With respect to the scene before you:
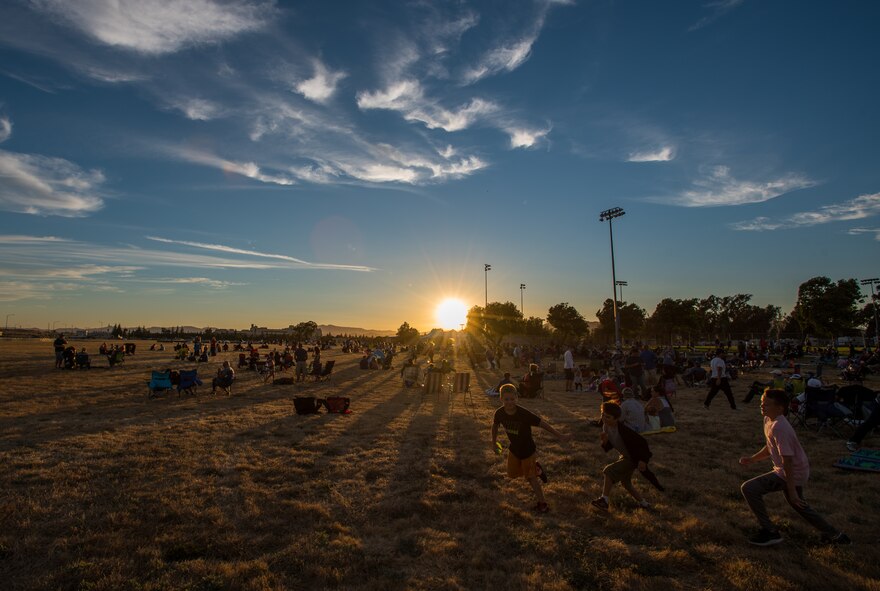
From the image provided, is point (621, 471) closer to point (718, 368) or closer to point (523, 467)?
point (523, 467)

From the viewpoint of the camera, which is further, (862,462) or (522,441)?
(862,462)

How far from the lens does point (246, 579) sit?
4227 millimetres

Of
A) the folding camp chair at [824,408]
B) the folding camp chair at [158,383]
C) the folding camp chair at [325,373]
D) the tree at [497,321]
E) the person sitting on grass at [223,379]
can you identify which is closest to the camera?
the folding camp chair at [824,408]

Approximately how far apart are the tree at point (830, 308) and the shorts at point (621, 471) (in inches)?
2683

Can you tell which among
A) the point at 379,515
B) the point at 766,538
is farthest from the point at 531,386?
the point at 766,538

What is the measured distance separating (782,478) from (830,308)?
68.2 m

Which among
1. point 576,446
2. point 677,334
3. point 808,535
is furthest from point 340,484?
point 677,334

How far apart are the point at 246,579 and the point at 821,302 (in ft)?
238

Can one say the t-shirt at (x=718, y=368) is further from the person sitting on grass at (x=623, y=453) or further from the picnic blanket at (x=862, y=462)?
the person sitting on grass at (x=623, y=453)

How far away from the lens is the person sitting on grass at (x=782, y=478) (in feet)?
15.5

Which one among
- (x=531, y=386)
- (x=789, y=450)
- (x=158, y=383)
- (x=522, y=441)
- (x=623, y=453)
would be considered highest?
(x=789, y=450)

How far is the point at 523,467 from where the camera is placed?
609cm

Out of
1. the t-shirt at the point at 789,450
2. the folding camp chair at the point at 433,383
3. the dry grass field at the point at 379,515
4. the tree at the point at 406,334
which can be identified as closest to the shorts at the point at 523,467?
the dry grass field at the point at 379,515

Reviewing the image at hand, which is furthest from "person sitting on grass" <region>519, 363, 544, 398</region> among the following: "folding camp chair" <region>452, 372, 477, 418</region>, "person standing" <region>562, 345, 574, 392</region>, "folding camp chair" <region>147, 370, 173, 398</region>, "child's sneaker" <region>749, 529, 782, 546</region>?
"folding camp chair" <region>147, 370, 173, 398</region>
